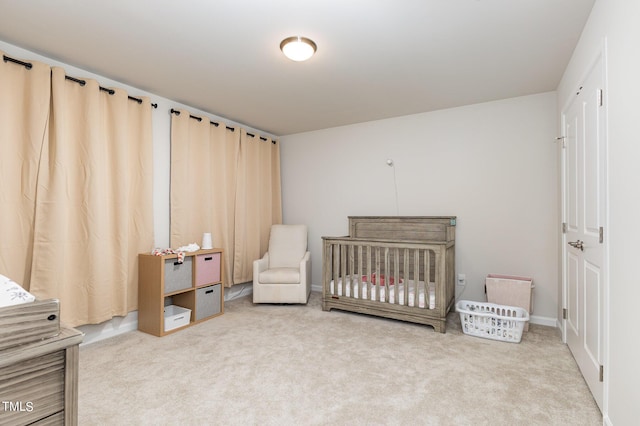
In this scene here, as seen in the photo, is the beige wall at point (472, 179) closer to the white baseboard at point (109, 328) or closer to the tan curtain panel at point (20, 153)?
the white baseboard at point (109, 328)

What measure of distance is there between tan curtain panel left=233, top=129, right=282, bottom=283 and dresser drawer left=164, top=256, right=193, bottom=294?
92 cm

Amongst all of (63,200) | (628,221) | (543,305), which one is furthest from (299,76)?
(543,305)

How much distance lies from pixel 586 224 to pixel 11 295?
285 cm

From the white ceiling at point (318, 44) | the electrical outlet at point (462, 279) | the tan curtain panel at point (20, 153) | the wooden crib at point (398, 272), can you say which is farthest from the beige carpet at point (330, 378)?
the white ceiling at point (318, 44)

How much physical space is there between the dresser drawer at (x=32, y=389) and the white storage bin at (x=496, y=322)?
2949mm

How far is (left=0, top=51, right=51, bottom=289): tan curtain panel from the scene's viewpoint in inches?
90.2

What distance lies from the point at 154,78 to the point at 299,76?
1.36 m

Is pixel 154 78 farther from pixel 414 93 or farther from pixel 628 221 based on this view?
pixel 628 221

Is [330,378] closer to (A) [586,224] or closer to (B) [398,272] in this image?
(B) [398,272]

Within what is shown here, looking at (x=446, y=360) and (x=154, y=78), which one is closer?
(x=446, y=360)

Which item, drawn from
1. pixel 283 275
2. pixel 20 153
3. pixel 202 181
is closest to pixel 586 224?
pixel 283 275

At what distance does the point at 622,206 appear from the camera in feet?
4.84

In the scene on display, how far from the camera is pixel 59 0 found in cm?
189

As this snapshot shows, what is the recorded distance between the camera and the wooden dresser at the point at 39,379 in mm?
696
